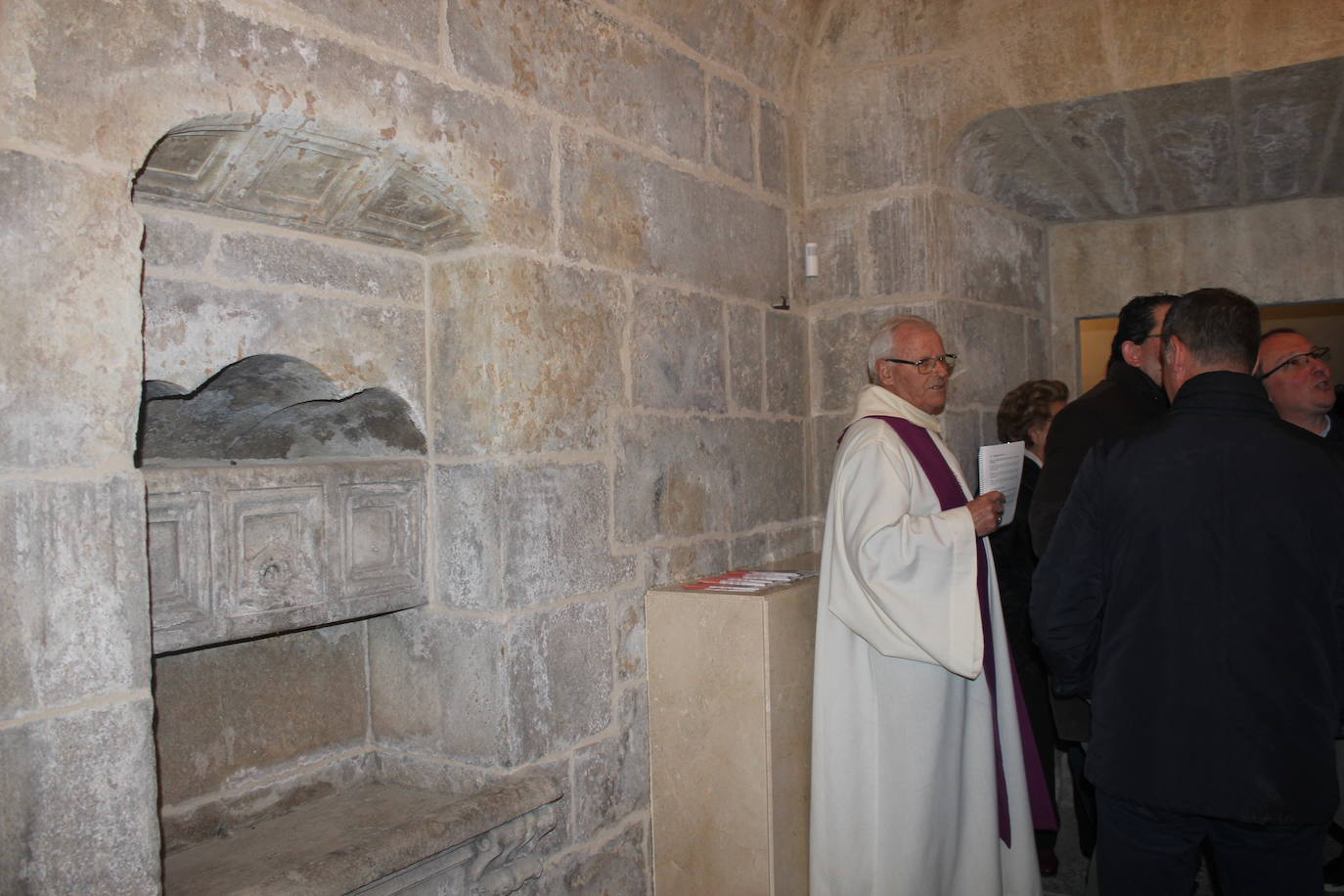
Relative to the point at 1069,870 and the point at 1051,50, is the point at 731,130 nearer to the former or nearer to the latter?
the point at 1051,50

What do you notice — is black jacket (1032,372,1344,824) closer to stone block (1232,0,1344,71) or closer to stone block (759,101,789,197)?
stone block (1232,0,1344,71)

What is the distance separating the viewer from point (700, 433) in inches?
127

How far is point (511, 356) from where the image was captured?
8.22ft

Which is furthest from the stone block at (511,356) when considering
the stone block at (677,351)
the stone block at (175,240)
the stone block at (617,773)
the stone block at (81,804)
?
the stone block at (81,804)

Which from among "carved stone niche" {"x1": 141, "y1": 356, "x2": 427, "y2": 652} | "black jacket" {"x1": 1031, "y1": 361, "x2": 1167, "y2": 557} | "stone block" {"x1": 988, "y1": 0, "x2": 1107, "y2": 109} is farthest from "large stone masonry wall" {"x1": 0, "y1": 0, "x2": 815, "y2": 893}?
"black jacket" {"x1": 1031, "y1": 361, "x2": 1167, "y2": 557}

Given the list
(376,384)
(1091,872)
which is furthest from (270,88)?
(1091,872)

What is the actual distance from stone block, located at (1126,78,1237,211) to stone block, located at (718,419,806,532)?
1606mm

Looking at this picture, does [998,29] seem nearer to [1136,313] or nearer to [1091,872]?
[1136,313]

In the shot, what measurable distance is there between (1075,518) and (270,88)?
185 cm

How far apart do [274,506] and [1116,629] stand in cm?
180

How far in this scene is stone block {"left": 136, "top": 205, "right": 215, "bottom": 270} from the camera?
6.65ft

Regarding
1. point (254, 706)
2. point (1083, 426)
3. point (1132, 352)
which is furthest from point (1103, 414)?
point (254, 706)

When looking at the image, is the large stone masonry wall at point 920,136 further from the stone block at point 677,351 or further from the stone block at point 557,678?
the stone block at point 557,678

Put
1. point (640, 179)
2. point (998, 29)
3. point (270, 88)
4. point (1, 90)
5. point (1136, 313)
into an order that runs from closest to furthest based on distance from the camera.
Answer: point (1, 90), point (270, 88), point (640, 179), point (1136, 313), point (998, 29)
